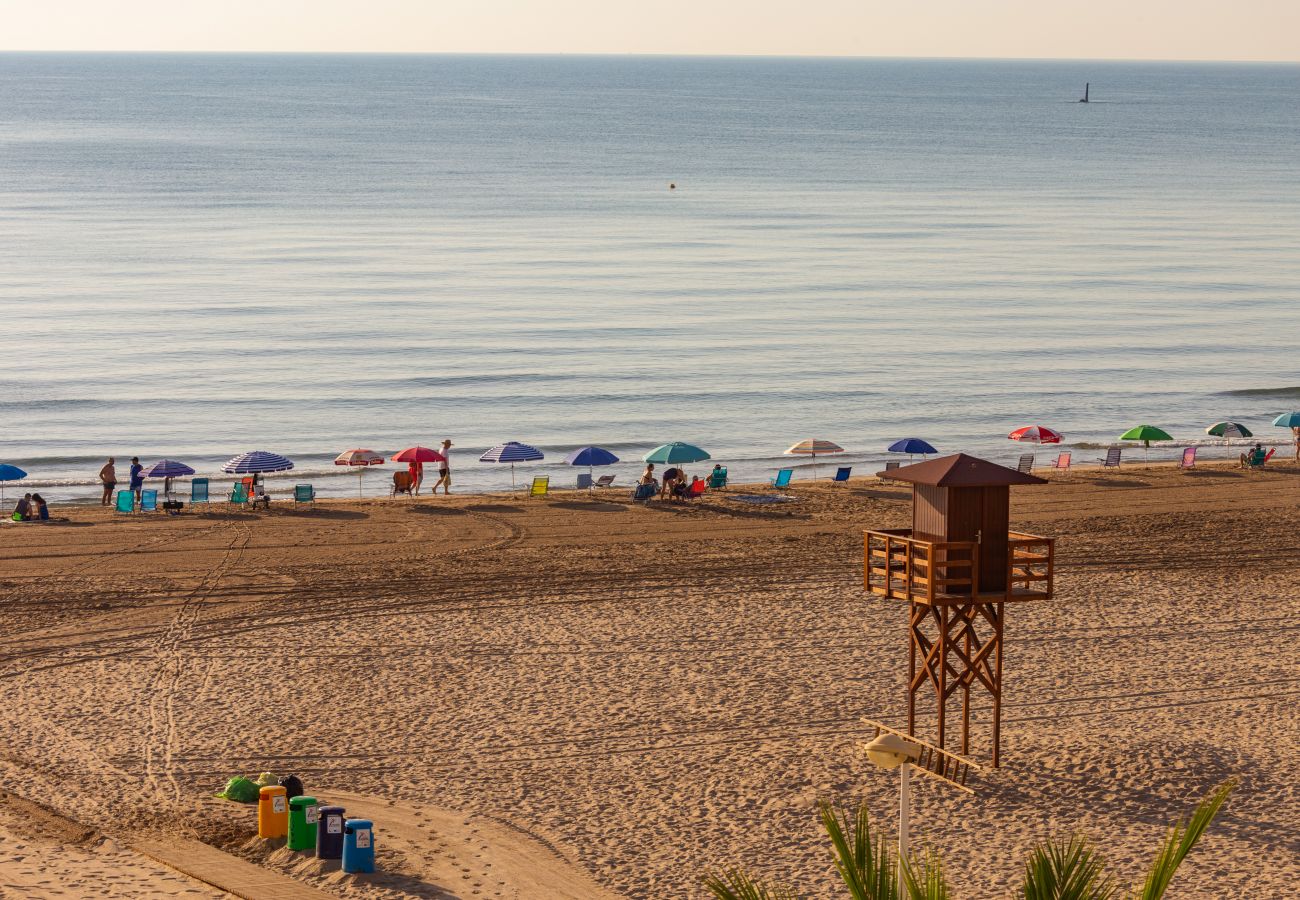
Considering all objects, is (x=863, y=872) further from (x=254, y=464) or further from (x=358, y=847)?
(x=254, y=464)

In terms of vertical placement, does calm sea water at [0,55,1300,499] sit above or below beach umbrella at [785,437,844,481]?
above

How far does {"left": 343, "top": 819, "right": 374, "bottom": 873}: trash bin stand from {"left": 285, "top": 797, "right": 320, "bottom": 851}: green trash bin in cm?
52

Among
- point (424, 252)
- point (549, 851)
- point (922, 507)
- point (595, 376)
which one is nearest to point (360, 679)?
point (549, 851)

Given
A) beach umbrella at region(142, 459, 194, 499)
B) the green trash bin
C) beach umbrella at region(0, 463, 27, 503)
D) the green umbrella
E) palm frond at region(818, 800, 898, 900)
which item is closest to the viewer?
palm frond at region(818, 800, 898, 900)

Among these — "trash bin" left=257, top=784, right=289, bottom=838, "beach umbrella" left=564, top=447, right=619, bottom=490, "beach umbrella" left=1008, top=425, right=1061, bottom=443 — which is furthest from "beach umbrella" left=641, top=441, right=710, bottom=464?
"trash bin" left=257, top=784, right=289, bottom=838

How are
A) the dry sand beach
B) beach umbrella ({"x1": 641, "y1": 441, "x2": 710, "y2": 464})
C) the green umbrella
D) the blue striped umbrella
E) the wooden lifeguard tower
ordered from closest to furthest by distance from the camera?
the dry sand beach < the wooden lifeguard tower < the blue striped umbrella < beach umbrella ({"x1": 641, "y1": 441, "x2": 710, "y2": 464}) < the green umbrella

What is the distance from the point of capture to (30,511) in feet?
85.9

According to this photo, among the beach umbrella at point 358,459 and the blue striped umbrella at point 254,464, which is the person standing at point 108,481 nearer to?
the blue striped umbrella at point 254,464

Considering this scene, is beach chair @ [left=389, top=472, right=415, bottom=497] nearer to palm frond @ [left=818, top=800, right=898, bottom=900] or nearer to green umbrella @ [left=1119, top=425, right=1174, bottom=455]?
green umbrella @ [left=1119, top=425, right=1174, bottom=455]

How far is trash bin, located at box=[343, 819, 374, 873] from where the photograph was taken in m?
12.6

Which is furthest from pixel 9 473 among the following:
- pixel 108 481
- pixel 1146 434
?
pixel 1146 434

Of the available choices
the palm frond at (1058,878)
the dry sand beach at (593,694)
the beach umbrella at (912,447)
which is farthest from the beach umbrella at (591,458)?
the palm frond at (1058,878)

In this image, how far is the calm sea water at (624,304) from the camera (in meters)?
38.4

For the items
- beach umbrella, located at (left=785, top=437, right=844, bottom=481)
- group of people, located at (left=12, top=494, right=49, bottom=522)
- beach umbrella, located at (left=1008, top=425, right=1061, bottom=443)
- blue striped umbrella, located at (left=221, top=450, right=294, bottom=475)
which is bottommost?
group of people, located at (left=12, top=494, right=49, bottom=522)
